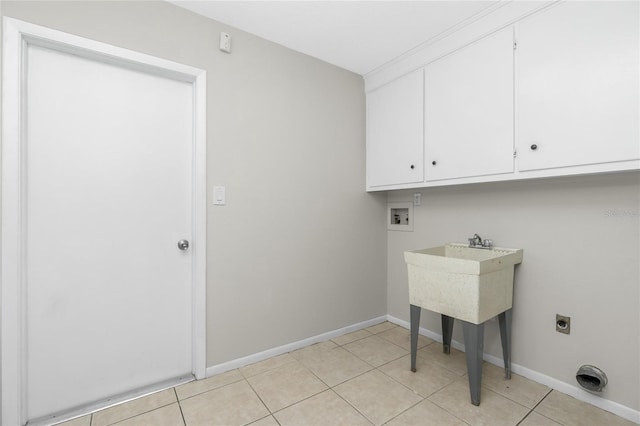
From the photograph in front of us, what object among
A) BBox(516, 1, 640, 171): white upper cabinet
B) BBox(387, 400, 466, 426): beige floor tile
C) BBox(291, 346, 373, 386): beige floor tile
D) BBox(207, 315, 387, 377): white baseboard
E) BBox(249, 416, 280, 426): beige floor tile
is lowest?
BBox(249, 416, 280, 426): beige floor tile

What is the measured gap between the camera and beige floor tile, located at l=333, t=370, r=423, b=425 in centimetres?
157

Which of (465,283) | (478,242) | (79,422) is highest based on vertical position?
(478,242)

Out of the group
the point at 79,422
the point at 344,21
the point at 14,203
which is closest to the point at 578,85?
the point at 344,21

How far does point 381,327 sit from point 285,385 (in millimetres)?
1200

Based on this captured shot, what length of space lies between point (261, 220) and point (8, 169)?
1304mm

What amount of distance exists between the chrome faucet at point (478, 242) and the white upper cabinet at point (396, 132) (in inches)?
22.4

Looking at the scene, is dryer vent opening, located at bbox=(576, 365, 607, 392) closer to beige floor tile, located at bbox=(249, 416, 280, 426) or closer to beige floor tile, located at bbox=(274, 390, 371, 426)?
beige floor tile, located at bbox=(274, 390, 371, 426)

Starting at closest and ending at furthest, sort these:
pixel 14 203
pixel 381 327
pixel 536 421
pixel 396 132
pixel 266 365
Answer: pixel 14 203 → pixel 536 421 → pixel 266 365 → pixel 396 132 → pixel 381 327

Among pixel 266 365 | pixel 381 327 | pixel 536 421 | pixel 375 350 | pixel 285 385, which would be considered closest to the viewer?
pixel 536 421

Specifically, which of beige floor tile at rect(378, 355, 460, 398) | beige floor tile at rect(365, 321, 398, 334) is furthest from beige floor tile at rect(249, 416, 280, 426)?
beige floor tile at rect(365, 321, 398, 334)

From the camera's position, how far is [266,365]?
80.9 inches

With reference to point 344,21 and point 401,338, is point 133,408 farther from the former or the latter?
point 344,21

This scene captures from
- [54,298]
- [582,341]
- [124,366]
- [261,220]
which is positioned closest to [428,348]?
[582,341]

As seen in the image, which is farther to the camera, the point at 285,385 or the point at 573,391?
the point at 285,385
